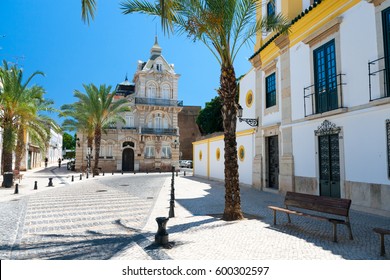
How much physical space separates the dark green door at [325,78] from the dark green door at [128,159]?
29.4 metres

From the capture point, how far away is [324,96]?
1039 centimetres

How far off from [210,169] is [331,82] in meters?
13.9

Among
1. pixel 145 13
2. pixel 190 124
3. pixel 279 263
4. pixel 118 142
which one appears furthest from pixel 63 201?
pixel 190 124

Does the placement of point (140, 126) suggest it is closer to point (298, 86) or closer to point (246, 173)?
point (246, 173)

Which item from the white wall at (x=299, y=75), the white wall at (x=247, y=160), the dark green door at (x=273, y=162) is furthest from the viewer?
the white wall at (x=247, y=160)

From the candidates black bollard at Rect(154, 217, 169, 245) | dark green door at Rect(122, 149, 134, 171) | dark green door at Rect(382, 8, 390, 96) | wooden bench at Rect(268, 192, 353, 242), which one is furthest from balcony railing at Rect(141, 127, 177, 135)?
black bollard at Rect(154, 217, 169, 245)

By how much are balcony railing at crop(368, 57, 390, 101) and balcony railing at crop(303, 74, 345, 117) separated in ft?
3.82

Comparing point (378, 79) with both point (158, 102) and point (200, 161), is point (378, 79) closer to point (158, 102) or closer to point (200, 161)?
point (200, 161)

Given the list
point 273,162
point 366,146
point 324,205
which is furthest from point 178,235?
point 273,162

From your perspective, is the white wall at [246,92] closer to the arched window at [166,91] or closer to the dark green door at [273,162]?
the dark green door at [273,162]

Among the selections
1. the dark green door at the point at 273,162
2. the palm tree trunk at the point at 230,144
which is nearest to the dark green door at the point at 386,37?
the palm tree trunk at the point at 230,144

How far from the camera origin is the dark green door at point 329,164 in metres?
9.75

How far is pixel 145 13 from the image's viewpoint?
760 cm

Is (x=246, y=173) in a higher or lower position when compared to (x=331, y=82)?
lower
